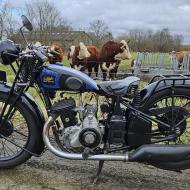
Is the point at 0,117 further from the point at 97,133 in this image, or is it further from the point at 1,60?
the point at 97,133

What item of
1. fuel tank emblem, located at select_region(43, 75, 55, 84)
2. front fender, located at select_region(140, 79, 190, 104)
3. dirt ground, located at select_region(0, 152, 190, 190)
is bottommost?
dirt ground, located at select_region(0, 152, 190, 190)

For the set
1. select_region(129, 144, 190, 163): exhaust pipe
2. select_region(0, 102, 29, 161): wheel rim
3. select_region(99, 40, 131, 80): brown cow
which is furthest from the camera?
select_region(99, 40, 131, 80): brown cow

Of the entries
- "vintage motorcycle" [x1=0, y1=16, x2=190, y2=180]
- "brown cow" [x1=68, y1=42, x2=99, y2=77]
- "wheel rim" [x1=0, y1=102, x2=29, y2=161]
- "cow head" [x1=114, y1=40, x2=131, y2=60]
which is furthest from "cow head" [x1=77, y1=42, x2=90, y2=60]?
"vintage motorcycle" [x1=0, y1=16, x2=190, y2=180]

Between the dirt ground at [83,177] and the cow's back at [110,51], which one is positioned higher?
the cow's back at [110,51]

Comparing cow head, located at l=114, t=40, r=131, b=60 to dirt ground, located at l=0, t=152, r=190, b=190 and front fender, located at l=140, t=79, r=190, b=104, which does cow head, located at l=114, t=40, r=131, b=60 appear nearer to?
dirt ground, located at l=0, t=152, r=190, b=190

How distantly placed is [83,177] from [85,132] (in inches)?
22.7

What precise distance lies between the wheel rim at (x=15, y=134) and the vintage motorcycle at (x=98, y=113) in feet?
0.38

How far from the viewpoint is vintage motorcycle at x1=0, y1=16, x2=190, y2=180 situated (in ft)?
13.7

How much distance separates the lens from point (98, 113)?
4445 mm

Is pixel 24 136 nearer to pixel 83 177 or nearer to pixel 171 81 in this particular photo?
pixel 83 177

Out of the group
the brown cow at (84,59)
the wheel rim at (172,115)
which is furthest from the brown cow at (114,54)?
the wheel rim at (172,115)

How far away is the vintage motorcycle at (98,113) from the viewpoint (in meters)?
4.17

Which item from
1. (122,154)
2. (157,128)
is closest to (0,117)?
(122,154)

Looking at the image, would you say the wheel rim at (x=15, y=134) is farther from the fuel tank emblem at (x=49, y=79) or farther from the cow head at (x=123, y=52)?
the cow head at (x=123, y=52)
